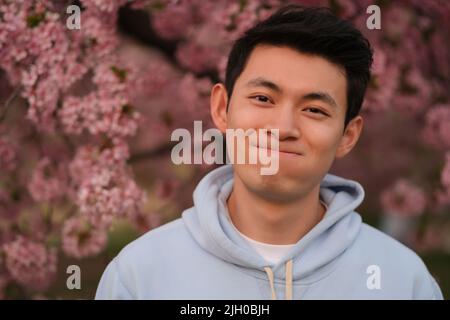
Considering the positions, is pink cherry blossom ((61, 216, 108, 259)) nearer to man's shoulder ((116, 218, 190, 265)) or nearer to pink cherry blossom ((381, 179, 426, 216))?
man's shoulder ((116, 218, 190, 265))

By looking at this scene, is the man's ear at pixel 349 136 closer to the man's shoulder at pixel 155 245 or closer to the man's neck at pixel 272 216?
the man's neck at pixel 272 216

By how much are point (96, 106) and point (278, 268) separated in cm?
126

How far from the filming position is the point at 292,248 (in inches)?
91.4

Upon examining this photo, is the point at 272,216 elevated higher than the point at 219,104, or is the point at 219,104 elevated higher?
the point at 219,104

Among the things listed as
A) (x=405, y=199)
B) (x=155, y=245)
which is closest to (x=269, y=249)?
(x=155, y=245)

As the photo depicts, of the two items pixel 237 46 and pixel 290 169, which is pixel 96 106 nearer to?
pixel 237 46

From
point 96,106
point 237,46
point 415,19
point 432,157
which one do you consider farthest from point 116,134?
point 432,157

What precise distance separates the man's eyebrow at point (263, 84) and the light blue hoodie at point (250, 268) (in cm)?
43

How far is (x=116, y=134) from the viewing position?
3.14 meters

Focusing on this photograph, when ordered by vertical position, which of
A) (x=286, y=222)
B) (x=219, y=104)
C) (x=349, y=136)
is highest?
(x=219, y=104)

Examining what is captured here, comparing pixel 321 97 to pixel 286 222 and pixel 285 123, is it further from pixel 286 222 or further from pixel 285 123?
pixel 286 222

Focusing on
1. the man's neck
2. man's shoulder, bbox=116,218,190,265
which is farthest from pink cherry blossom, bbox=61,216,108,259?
the man's neck

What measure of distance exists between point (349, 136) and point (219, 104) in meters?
0.46

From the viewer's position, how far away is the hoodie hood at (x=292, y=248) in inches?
90.3
